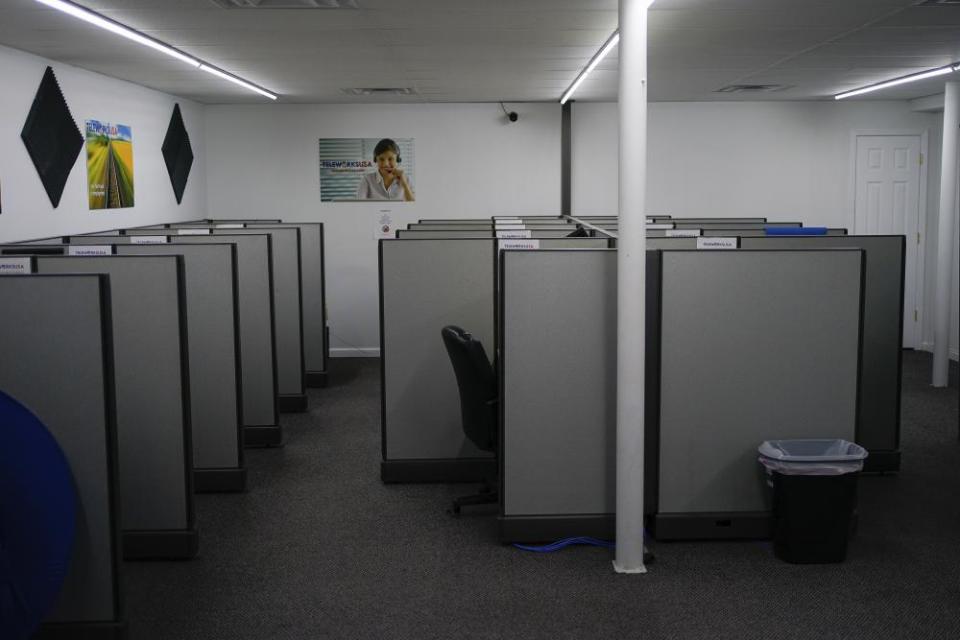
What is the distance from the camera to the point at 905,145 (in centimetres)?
802

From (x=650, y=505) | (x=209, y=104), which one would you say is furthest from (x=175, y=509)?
(x=209, y=104)

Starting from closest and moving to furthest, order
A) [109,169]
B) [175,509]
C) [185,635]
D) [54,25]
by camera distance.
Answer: [185,635] → [175,509] → [54,25] → [109,169]

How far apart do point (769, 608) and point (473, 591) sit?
978 mm

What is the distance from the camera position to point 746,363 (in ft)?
11.7

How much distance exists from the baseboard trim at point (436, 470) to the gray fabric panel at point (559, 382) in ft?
2.73

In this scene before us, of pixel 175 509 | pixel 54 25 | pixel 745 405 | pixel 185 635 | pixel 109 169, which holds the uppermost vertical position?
pixel 54 25

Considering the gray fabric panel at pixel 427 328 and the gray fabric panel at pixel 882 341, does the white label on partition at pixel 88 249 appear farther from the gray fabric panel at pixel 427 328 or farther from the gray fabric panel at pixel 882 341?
the gray fabric panel at pixel 882 341

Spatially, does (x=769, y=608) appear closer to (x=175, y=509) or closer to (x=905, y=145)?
(x=175, y=509)

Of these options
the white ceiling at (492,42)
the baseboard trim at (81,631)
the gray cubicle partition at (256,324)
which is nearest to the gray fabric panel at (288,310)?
the gray cubicle partition at (256,324)

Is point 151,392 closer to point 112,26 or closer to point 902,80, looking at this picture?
point 112,26

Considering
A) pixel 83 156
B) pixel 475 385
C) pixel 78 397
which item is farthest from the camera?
pixel 83 156

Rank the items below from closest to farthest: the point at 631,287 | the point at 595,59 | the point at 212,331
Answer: the point at 631,287
the point at 212,331
the point at 595,59

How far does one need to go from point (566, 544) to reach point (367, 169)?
5063 mm

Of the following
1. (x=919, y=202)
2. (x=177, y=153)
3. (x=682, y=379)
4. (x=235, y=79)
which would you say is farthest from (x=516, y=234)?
(x=919, y=202)
